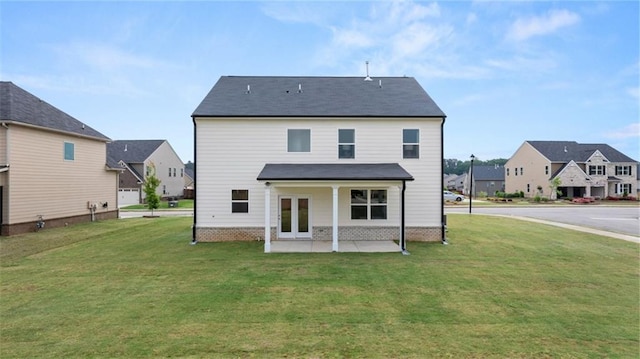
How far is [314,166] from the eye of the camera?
49.3ft

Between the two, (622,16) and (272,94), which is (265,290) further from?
(622,16)

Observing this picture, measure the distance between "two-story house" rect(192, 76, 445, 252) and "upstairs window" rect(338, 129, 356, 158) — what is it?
47 mm

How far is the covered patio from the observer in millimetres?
13141

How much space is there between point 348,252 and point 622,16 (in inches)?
654

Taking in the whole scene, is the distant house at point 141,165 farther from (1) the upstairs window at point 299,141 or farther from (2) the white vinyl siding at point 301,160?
(1) the upstairs window at point 299,141

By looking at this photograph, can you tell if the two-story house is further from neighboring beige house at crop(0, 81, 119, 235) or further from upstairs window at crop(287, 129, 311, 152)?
neighboring beige house at crop(0, 81, 119, 235)

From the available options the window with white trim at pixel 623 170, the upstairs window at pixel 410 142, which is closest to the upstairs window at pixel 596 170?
the window with white trim at pixel 623 170

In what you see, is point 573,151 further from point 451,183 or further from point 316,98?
point 316,98

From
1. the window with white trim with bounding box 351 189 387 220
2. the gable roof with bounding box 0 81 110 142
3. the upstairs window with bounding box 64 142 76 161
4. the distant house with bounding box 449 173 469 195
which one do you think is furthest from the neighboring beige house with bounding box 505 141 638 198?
the gable roof with bounding box 0 81 110 142

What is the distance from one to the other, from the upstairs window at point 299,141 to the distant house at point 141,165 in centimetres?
3188

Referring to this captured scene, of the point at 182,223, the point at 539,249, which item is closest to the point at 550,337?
the point at 539,249

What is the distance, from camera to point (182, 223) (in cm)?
2162

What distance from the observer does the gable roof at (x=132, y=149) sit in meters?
42.2

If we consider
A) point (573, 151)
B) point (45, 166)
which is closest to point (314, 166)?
point (45, 166)
